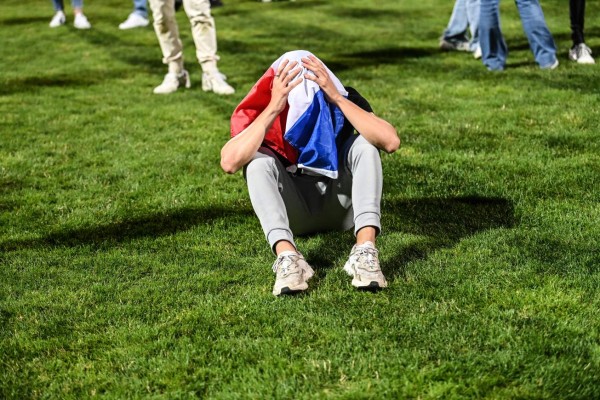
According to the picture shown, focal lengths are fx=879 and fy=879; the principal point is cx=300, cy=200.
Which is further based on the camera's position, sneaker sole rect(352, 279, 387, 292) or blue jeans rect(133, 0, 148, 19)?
blue jeans rect(133, 0, 148, 19)

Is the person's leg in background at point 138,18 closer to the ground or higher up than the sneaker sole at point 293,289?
closer to the ground

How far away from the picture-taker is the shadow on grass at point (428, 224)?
465 centimetres

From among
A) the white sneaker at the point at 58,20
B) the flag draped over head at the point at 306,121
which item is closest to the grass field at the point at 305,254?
the flag draped over head at the point at 306,121

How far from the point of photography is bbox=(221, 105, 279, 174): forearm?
424cm

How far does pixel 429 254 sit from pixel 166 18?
211 inches

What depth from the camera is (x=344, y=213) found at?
4.75 meters

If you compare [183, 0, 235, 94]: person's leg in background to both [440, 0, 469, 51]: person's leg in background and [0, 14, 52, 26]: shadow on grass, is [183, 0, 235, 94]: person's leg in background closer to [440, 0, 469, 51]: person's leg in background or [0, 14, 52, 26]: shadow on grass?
[440, 0, 469, 51]: person's leg in background

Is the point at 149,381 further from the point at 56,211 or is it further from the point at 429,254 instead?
the point at 56,211

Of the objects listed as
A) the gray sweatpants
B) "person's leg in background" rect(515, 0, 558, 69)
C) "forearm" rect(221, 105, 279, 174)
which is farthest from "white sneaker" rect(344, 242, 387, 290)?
"person's leg in background" rect(515, 0, 558, 69)

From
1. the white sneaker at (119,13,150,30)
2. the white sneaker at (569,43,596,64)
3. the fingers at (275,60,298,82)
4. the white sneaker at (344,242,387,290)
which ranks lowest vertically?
the white sneaker at (119,13,150,30)

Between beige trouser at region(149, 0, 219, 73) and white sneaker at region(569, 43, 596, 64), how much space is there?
3931 mm

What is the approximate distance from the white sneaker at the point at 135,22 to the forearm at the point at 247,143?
35.5ft

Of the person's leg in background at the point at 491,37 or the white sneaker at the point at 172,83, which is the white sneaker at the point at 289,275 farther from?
the person's leg in background at the point at 491,37

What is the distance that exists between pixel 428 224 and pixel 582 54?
5285 mm
